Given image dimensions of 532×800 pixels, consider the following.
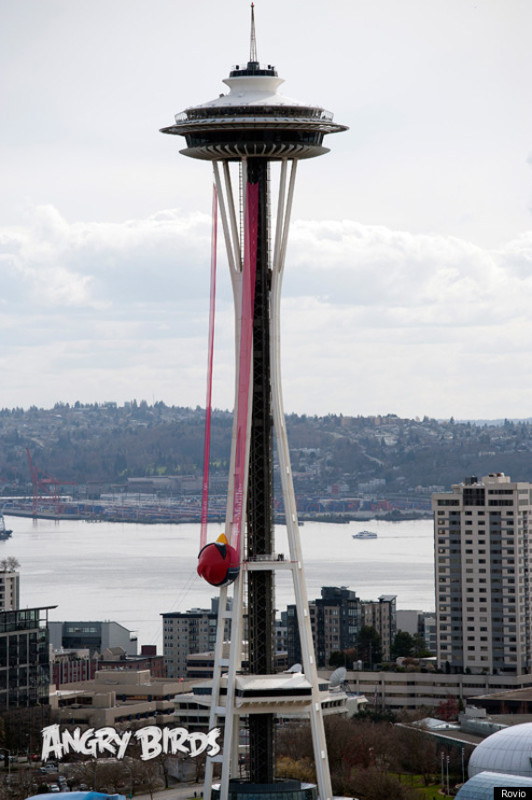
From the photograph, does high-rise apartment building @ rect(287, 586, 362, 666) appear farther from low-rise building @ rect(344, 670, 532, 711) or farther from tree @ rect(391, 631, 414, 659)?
low-rise building @ rect(344, 670, 532, 711)

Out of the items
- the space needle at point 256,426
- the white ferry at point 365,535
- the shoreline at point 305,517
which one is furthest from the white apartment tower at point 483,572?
the shoreline at point 305,517

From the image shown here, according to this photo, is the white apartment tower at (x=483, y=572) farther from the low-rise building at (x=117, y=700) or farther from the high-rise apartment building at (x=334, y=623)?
the low-rise building at (x=117, y=700)

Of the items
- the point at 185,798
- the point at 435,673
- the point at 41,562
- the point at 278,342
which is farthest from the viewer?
the point at 41,562

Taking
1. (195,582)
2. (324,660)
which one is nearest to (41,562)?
(195,582)

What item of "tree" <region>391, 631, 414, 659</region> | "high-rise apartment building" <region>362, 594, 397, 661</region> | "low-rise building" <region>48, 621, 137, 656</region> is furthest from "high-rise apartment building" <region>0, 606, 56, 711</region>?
"low-rise building" <region>48, 621, 137, 656</region>

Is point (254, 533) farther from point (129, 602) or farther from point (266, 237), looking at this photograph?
point (129, 602)

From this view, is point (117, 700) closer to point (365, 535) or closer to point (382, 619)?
point (382, 619)
